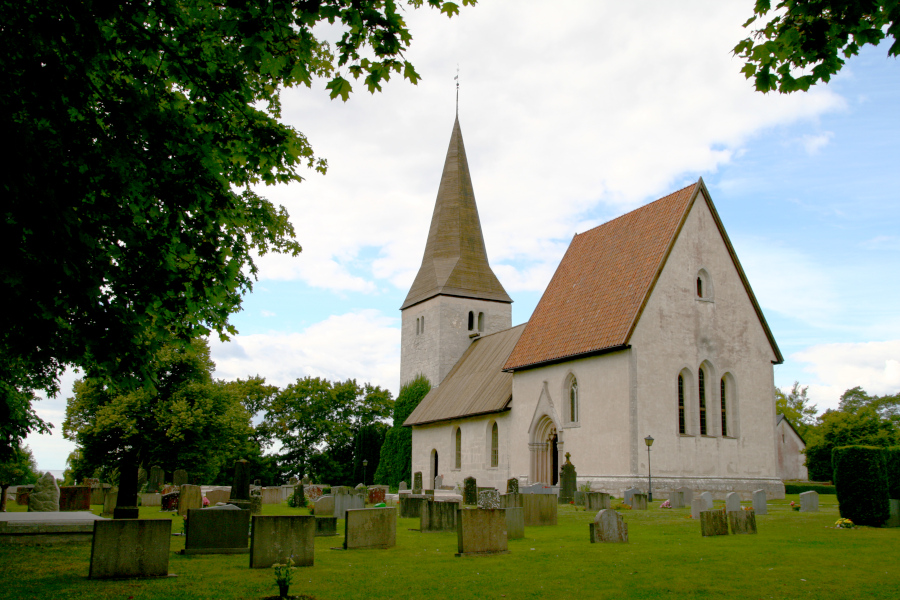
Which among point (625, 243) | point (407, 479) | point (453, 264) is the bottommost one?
point (407, 479)

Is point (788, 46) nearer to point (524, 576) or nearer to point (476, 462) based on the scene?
point (524, 576)

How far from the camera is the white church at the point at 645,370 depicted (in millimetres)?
25422

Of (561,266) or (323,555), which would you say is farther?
(561,266)

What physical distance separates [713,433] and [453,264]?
23.6 meters

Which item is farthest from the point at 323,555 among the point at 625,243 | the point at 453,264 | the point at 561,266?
the point at 453,264

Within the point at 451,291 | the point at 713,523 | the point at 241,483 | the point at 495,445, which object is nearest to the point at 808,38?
the point at 713,523

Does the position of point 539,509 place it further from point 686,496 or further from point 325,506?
point 686,496

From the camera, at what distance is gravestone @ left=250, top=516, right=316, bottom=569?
938 cm

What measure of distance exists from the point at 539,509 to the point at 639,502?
234 inches

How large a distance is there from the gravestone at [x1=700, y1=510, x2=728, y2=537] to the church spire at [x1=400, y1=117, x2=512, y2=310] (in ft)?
109

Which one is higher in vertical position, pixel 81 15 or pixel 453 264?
pixel 453 264

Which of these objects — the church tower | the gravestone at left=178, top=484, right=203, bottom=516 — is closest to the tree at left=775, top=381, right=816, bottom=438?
the church tower

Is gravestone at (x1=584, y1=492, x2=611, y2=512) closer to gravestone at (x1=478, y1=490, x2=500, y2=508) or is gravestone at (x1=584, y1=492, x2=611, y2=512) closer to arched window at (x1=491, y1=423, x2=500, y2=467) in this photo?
gravestone at (x1=478, y1=490, x2=500, y2=508)

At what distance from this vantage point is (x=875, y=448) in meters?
15.4
